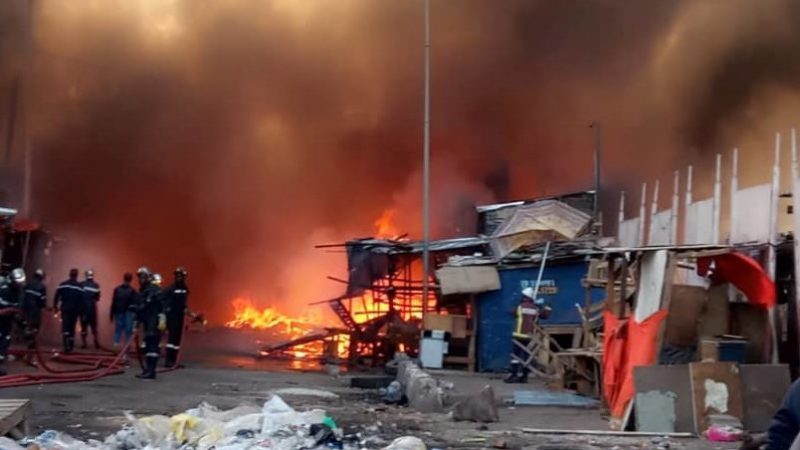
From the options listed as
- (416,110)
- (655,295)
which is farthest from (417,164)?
(655,295)

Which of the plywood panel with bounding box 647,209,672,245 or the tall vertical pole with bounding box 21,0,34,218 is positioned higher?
the tall vertical pole with bounding box 21,0,34,218

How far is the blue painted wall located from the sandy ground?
3.26 feet

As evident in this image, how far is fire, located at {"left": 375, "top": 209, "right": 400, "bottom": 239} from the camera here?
2109 cm

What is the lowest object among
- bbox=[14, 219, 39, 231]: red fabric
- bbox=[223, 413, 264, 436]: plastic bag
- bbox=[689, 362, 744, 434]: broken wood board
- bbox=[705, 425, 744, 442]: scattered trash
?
bbox=[705, 425, 744, 442]: scattered trash

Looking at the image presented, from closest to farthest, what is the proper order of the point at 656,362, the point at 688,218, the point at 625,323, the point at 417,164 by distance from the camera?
the point at 656,362 → the point at 625,323 → the point at 688,218 → the point at 417,164

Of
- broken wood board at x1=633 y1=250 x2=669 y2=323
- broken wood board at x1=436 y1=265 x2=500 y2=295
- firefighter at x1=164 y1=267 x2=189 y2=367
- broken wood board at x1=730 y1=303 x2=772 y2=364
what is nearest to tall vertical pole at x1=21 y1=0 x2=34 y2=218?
firefighter at x1=164 y1=267 x2=189 y2=367

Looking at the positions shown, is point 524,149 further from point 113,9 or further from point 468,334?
point 113,9

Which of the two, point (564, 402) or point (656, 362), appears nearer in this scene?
point (656, 362)

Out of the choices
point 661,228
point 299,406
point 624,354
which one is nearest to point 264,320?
point 661,228

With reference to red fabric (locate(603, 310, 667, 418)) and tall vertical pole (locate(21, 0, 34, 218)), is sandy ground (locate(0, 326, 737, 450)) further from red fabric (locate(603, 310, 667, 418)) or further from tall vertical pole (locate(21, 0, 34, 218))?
tall vertical pole (locate(21, 0, 34, 218))

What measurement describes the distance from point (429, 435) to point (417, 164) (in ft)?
50.1

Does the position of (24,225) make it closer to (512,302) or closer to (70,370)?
(70,370)

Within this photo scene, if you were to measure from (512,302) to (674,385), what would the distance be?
6.48 m

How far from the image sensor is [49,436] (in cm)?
607
